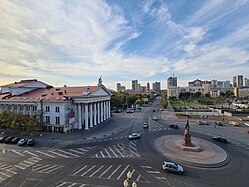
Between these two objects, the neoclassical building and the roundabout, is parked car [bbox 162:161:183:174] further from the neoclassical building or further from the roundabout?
the neoclassical building

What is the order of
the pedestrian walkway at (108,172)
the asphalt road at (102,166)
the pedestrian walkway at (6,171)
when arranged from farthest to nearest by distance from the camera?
1. the pedestrian walkway at (6,171)
2. the pedestrian walkway at (108,172)
3. the asphalt road at (102,166)

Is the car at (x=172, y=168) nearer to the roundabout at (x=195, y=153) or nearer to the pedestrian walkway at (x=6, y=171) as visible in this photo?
the roundabout at (x=195, y=153)

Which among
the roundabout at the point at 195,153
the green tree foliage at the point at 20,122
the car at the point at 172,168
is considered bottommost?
the roundabout at the point at 195,153

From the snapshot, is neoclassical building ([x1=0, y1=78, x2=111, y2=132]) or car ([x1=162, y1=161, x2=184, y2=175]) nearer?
car ([x1=162, y1=161, x2=184, y2=175])

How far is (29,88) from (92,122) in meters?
28.1

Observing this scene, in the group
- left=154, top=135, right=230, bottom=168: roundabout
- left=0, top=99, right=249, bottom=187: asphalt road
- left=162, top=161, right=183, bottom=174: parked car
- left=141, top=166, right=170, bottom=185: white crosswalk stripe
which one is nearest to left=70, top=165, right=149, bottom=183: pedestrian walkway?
left=0, top=99, right=249, bottom=187: asphalt road

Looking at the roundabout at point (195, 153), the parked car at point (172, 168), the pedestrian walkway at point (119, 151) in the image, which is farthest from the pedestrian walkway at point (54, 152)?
the parked car at point (172, 168)

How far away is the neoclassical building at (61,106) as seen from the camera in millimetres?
44625

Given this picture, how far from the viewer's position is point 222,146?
105 feet

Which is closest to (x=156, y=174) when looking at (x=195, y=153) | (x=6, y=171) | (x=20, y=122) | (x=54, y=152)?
(x=195, y=153)

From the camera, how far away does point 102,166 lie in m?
23.1

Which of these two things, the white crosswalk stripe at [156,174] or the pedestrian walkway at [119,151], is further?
the pedestrian walkway at [119,151]

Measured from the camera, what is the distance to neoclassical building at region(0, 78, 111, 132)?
44625 mm

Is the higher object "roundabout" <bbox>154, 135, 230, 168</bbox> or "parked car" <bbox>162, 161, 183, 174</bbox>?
"parked car" <bbox>162, 161, 183, 174</bbox>
